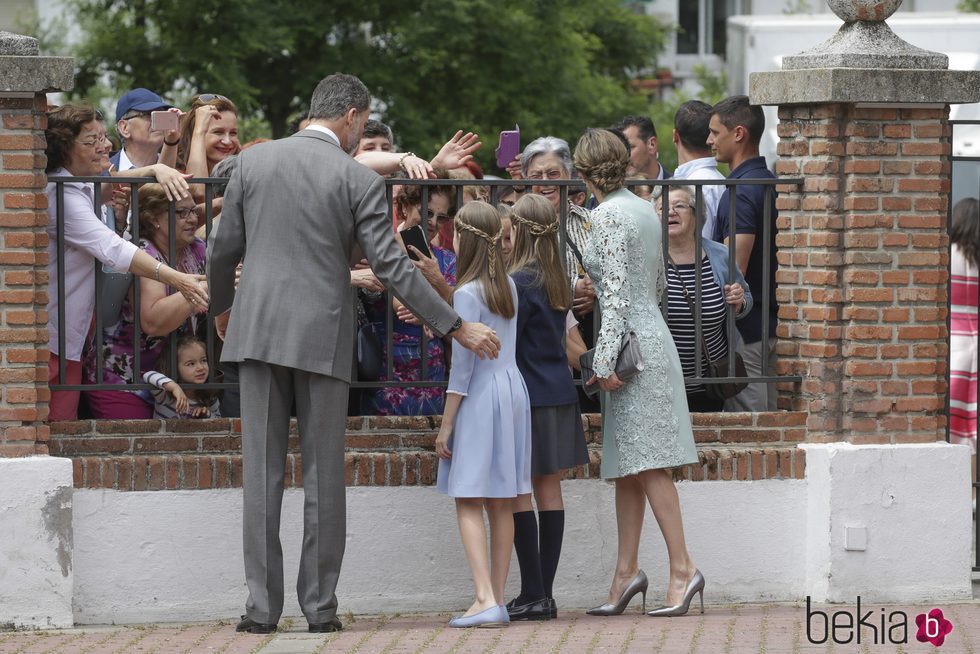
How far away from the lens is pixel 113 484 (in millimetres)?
6922

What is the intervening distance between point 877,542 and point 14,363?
3.75 metres

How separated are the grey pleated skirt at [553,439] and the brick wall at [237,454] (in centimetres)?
36

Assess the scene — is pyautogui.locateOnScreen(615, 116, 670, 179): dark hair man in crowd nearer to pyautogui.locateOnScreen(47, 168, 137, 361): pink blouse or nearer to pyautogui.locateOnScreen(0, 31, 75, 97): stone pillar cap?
pyautogui.locateOnScreen(47, 168, 137, 361): pink blouse

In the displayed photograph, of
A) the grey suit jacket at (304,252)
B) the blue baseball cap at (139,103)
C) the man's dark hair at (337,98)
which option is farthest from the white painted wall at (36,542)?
the blue baseball cap at (139,103)

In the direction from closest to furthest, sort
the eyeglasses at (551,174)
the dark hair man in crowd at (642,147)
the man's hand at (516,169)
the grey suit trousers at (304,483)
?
the grey suit trousers at (304,483)
the eyeglasses at (551,174)
the man's hand at (516,169)
the dark hair man in crowd at (642,147)

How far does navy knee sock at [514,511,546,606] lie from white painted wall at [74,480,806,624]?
366mm

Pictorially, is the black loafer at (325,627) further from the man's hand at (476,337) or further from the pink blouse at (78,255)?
the pink blouse at (78,255)

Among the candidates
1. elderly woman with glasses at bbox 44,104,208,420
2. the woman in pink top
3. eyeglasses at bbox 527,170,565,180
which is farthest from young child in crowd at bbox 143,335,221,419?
the woman in pink top

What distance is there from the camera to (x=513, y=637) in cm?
648

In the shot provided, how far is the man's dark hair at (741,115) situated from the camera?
7.95m

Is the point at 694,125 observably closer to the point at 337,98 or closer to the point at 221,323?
the point at 337,98

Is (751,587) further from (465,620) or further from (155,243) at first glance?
(155,243)

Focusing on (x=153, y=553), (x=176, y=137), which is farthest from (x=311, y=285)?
(x=176, y=137)

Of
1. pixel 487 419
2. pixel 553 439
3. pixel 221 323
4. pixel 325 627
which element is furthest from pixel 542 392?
pixel 221 323
